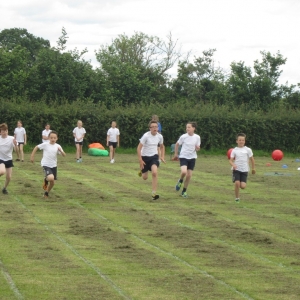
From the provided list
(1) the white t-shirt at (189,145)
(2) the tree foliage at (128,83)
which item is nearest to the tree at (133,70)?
(2) the tree foliage at (128,83)

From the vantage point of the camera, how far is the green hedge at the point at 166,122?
4112 centimetres

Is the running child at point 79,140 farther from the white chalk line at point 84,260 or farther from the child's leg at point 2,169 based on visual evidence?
the white chalk line at point 84,260

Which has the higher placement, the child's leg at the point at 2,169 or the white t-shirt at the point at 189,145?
the white t-shirt at the point at 189,145

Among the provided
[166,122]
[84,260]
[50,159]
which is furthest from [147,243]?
[166,122]

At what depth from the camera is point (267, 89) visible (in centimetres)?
5462

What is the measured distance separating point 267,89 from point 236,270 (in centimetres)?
4649

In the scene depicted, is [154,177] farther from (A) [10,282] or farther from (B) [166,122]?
(B) [166,122]

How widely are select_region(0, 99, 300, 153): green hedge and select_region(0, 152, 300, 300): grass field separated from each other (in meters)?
21.1

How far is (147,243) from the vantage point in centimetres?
1112

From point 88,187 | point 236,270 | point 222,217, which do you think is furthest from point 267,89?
point 236,270

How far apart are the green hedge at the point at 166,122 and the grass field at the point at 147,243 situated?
69.3ft

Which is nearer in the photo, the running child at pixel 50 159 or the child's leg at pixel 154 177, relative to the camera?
the running child at pixel 50 159

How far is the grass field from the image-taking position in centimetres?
823

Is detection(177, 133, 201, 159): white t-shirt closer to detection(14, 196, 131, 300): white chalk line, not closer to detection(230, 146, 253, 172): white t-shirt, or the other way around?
detection(230, 146, 253, 172): white t-shirt
